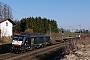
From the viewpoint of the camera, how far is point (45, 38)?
4309cm

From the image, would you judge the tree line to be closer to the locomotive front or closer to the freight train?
the freight train

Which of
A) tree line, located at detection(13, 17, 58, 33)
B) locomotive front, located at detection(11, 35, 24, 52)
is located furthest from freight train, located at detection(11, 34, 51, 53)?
tree line, located at detection(13, 17, 58, 33)

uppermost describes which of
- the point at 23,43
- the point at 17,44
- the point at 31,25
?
the point at 31,25

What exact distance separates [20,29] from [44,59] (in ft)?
189

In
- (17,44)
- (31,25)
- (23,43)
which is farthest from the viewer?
(31,25)

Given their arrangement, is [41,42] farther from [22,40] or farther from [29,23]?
[29,23]

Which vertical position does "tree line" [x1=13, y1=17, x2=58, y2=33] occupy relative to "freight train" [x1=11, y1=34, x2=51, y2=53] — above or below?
above

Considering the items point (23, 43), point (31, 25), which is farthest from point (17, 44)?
point (31, 25)

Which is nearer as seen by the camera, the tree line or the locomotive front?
the locomotive front

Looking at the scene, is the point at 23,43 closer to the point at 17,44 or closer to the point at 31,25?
the point at 17,44

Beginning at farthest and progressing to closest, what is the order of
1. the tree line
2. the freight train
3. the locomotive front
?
the tree line, the freight train, the locomotive front

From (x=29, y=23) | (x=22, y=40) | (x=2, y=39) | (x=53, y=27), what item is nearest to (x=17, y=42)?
(x=22, y=40)

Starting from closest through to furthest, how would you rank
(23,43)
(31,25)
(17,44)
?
(17,44)
(23,43)
(31,25)

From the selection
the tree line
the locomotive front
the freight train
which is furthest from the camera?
the tree line
